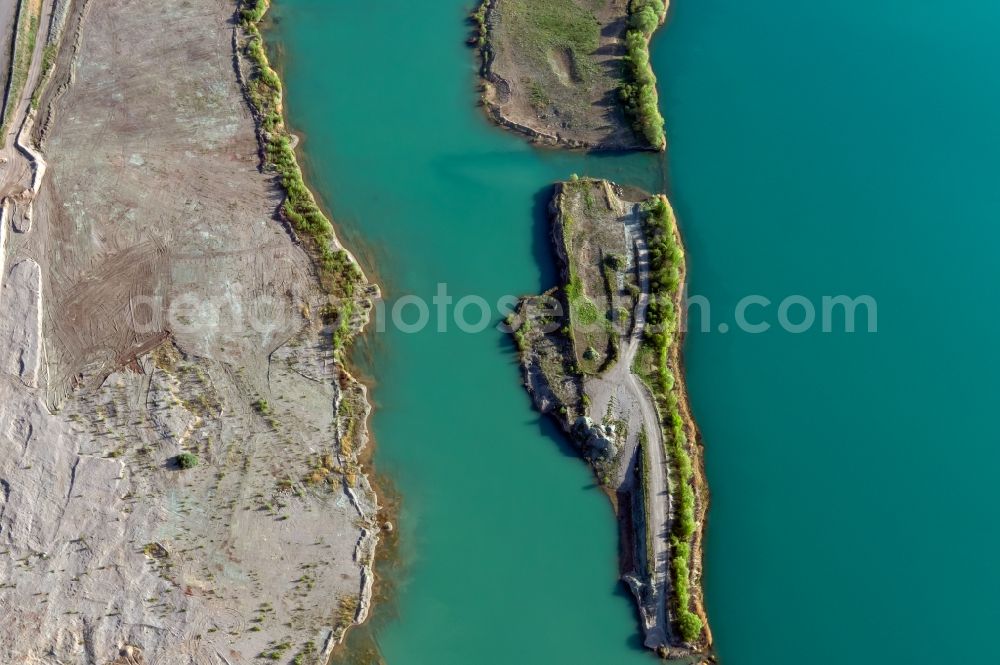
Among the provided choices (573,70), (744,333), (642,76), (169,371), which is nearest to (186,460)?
(169,371)

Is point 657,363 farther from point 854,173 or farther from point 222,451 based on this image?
point 222,451

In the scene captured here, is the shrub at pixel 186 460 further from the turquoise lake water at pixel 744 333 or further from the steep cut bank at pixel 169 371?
the turquoise lake water at pixel 744 333

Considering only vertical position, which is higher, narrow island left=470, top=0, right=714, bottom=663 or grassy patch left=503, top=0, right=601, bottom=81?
grassy patch left=503, top=0, right=601, bottom=81

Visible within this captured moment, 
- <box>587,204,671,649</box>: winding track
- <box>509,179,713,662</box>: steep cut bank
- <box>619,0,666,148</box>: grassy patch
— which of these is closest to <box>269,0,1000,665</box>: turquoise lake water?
<box>509,179,713,662</box>: steep cut bank

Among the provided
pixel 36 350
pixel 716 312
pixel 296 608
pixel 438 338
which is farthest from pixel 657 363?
pixel 36 350

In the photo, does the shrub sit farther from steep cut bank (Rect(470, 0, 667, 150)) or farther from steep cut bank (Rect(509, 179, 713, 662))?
steep cut bank (Rect(470, 0, 667, 150))
